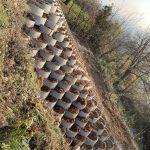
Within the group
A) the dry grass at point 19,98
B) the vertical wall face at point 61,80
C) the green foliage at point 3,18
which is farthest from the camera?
the vertical wall face at point 61,80

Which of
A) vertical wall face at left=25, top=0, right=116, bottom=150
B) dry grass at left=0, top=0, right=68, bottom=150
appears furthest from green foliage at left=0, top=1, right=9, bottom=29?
vertical wall face at left=25, top=0, right=116, bottom=150

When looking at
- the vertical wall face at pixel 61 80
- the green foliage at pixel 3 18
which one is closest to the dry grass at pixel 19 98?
the green foliage at pixel 3 18

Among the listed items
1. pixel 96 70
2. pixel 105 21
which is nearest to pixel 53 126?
pixel 96 70

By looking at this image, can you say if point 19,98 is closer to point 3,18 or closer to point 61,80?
point 3,18

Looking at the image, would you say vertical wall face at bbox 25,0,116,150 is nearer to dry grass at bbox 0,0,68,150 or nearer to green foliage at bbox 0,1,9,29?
dry grass at bbox 0,0,68,150

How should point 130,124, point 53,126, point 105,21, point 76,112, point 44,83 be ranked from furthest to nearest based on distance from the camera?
point 105,21 < point 130,124 < point 76,112 < point 44,83 < point 53,126

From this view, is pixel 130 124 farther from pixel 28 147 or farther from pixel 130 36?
pixel 28 147

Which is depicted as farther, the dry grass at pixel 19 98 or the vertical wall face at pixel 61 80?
the vertical wall face at pixel 61 80

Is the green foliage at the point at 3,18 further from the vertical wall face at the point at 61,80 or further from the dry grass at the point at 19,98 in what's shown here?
the vertical wall face at the point at 61,80
